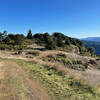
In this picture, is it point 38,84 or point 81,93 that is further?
point 38,84

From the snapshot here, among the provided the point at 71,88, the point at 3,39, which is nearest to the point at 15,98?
the point at 71,88

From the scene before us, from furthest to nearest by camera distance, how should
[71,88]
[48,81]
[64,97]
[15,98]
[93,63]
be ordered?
[93,63] < [48,81] < [71,88] < [64,97] < [15,98]

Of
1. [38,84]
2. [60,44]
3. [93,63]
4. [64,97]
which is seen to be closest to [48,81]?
[38,84]

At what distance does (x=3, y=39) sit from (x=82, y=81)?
32.9 m

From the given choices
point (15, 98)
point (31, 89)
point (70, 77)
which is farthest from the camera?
point (70, 77)

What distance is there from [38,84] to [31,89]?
70 cm

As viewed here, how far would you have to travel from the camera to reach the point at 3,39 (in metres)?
33.3

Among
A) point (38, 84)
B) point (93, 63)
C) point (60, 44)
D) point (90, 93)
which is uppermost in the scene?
point (60, 44)

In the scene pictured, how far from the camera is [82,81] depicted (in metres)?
6.38

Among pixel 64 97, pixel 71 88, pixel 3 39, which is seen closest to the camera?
pixel 64 97

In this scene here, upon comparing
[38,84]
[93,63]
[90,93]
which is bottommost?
[93,63]

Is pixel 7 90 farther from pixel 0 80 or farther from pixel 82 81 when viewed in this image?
pixel 82 81

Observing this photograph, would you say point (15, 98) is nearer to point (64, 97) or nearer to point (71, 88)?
point (64, 97)

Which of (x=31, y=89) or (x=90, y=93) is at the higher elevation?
(x=31, y=89)
